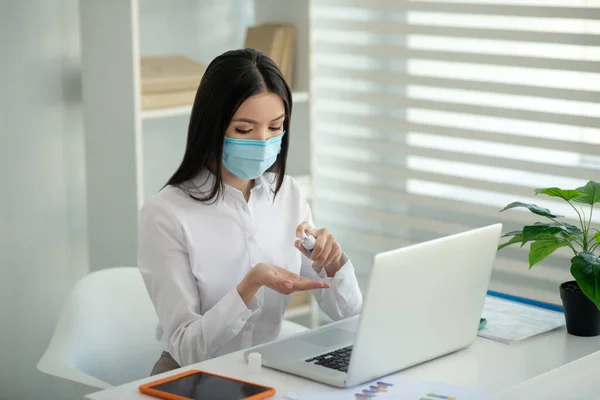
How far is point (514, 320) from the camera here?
2.08 meters

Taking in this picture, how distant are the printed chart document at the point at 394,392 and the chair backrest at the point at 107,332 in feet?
2.66

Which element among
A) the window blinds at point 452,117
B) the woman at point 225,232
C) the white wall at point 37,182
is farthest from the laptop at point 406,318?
the white wall at point 37,182

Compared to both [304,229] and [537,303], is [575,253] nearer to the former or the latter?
[537,303]

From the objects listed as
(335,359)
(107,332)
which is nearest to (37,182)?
(107,332)

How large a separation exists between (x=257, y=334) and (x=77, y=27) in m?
1.36

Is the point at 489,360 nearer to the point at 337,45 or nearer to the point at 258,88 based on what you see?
the point at 258,88

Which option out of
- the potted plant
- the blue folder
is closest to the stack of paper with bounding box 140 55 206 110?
the blue folder

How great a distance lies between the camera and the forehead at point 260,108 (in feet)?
6.81

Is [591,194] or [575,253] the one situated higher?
[591,194]

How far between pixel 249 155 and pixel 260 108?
0.34 ft

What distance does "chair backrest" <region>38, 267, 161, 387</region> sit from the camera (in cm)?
233

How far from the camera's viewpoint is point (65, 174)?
3.13 metres

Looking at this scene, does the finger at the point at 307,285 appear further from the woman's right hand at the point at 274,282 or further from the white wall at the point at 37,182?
the white wall at the point at 37,182

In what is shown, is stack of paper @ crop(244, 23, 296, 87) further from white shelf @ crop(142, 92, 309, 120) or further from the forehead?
the forehead
